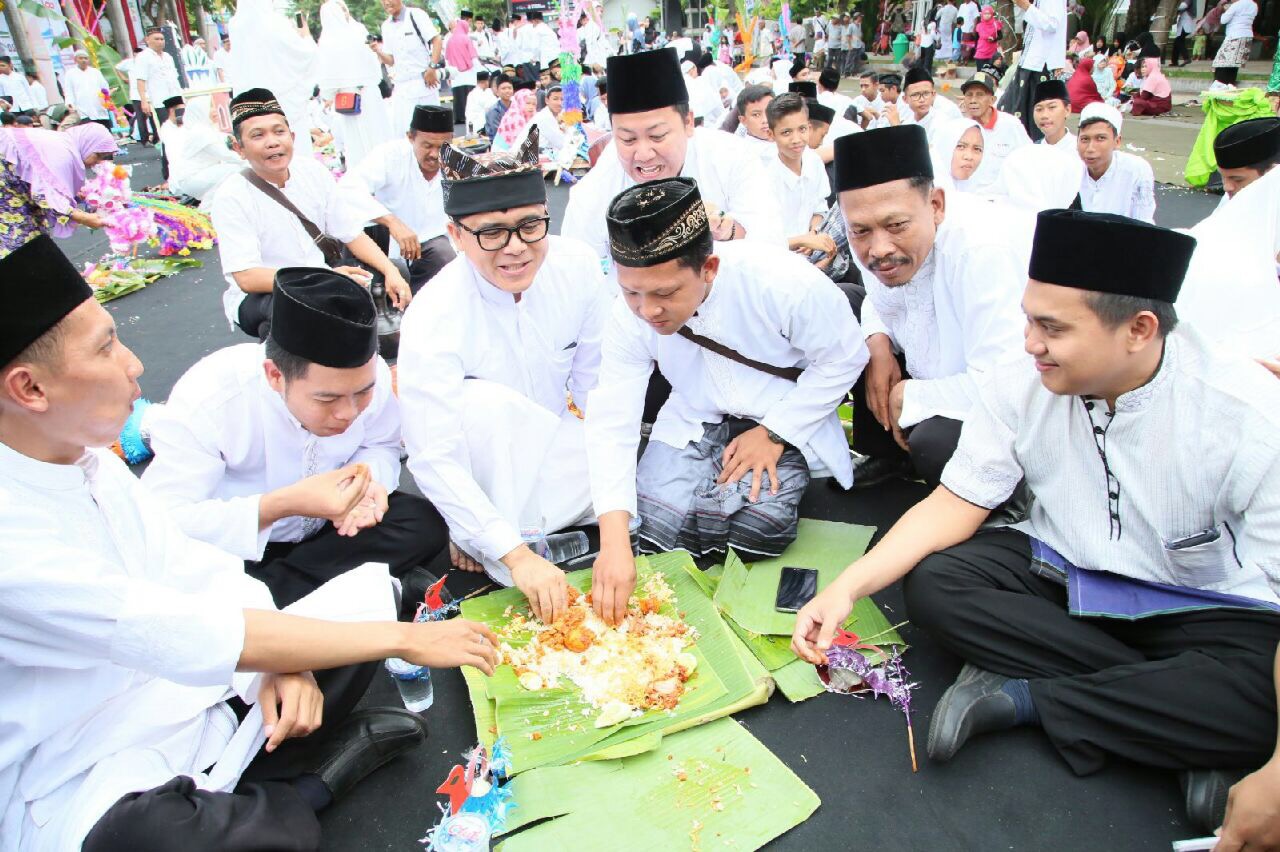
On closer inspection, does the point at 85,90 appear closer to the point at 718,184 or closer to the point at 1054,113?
the point at 718,184

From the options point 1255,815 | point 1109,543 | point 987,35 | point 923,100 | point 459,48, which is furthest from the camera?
point 987,35

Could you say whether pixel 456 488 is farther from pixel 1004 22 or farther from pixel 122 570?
pixel 1004 22

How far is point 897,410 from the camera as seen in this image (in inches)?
123

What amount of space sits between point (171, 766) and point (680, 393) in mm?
2144

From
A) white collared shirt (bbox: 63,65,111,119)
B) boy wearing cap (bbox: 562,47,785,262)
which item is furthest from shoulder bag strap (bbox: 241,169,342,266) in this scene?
white collared shirt (bbox: 63,65,111,119)

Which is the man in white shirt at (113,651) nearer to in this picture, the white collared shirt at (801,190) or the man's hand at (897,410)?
the man's hand at (897,410)

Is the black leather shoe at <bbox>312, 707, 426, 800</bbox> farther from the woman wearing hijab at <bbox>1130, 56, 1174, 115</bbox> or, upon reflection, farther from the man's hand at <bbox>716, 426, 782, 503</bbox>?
the woman wearing hijab at <bbox>1130, 56, 1174, 115</bbox>

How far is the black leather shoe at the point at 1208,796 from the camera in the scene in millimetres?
1888

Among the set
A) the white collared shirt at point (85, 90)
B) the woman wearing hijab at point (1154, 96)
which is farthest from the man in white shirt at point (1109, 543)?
the white collared shirt at point (85, 90)

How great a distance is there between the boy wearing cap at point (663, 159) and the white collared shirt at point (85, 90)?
16.3 meters

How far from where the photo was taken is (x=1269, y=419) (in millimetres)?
1862

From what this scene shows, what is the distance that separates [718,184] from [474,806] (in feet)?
11.2

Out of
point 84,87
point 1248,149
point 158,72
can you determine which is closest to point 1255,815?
point 1248,149

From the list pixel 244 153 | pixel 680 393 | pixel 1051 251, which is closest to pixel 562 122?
pixel 244 153
